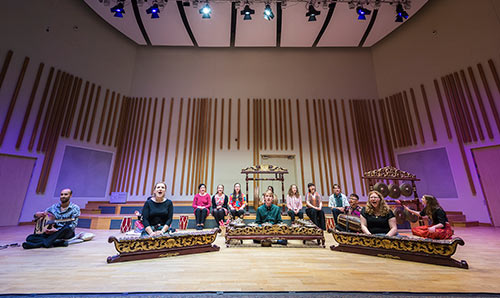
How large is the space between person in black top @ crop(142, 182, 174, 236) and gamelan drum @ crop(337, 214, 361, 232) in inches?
106

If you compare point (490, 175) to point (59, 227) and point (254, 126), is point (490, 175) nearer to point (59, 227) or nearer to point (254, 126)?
point (254, 126)

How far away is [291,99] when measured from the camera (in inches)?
304

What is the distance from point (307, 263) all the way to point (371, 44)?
8924 mm

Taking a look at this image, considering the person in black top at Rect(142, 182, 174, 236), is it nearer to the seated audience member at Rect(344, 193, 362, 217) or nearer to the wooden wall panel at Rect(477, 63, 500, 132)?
the seated audience member at Rect(344, 193, 362, 217)

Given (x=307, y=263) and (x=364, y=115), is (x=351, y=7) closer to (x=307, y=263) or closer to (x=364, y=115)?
(x=364, y=115)

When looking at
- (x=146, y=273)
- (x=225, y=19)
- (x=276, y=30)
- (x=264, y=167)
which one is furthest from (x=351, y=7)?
(x=146, y=273)

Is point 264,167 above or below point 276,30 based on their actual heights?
below

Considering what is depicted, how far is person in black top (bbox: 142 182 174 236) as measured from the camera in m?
2.63

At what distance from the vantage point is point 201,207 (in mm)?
4441

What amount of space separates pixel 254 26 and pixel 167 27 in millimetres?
3065

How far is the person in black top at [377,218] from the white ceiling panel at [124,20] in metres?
8.25

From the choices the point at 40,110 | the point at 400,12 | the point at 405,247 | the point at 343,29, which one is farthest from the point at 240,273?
the point at 343,29

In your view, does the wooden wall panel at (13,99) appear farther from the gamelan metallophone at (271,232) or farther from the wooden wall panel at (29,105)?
the gamelan metallophone at (271,232)

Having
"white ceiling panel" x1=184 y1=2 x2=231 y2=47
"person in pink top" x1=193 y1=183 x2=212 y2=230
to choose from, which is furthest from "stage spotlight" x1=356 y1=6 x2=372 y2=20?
"person in pink top" x1=193 y1=183 x2=212 y2=230
